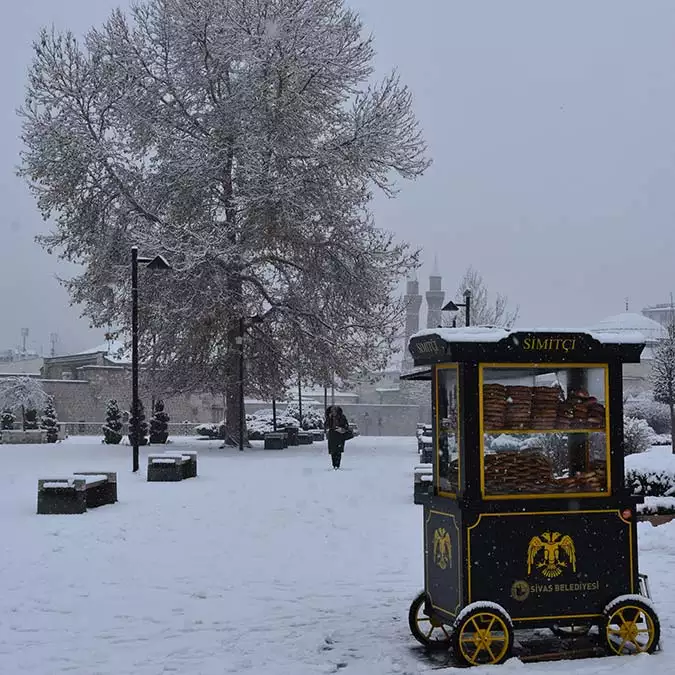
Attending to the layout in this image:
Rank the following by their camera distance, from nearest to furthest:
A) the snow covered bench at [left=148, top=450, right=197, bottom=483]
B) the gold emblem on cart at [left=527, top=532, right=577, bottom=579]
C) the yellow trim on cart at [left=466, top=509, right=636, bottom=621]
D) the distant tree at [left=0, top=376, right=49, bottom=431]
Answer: the yellow trim on cart at [left=466, top=509, right=636, bottom=621] < the gold emblem on cart at [left=527, top=532, right=577, bottom=579] < the snow covered bench at [left=148, top=450, right=197, bottom=483] < the distant tree at [left=0, top=376, right=49, bottom=431]

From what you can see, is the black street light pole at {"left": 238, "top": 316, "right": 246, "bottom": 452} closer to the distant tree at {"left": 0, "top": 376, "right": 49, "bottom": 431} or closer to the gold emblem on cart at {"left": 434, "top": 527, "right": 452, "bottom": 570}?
the distant tree at {"left": 0, "top": 376, "right": 49, "bottom": 431}

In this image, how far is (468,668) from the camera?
278 inches

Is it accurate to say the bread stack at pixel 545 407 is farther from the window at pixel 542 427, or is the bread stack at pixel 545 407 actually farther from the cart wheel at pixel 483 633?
the cart wheel at pixel 483 633

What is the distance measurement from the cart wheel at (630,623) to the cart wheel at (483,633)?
818mm

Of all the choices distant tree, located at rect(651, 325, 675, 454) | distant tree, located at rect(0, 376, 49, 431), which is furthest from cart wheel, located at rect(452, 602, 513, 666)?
distant tree, located at rect(0, 376, 49, 431)

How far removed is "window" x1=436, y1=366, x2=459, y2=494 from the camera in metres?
7.89

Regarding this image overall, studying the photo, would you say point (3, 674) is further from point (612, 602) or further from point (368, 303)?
point (368, 303)

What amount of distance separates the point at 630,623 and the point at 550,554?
0.78m

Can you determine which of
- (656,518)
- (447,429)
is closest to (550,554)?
(447,429)

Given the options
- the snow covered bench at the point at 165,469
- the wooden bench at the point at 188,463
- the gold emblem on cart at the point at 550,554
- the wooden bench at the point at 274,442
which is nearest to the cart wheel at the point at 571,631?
the gold emblem on cart at the point at 550,554

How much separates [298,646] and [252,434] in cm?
3745

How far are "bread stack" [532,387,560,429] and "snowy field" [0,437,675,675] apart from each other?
172 cm

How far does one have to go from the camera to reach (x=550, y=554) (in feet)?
25.1

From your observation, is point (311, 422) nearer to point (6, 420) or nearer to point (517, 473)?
point (6, 420)
